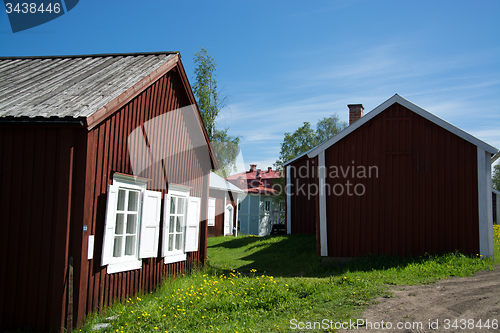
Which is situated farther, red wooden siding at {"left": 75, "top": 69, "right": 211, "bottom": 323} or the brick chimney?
the brick chimney

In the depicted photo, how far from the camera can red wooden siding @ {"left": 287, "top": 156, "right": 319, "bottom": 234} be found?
19297mm

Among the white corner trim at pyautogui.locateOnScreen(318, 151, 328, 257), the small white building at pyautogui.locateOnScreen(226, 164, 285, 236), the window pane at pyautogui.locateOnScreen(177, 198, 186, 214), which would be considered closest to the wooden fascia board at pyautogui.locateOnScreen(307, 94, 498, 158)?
the white corner trim at pyautogui.locateOnScreen(318, 151, 328, 257)

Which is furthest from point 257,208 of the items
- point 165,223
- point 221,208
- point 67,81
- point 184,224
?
point 67,81

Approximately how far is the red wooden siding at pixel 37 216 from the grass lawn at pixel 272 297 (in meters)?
0.89

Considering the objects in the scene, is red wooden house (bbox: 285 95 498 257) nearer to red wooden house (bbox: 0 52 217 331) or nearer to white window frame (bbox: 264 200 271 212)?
red wooden house (bbox: 0 52 217 331)

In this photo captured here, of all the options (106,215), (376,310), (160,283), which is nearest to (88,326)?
(106,215)

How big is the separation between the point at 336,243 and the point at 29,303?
8.09m

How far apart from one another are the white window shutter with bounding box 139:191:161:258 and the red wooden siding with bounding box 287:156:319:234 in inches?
477

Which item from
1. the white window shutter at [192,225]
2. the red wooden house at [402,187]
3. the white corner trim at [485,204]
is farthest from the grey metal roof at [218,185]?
the white corner trim at [485,204]

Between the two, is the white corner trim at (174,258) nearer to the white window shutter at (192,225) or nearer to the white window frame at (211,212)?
the white window shutter at (192,225)

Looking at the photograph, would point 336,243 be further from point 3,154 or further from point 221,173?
point 221,173

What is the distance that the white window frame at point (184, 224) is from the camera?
852 cm

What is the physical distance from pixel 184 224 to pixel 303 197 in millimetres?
11031

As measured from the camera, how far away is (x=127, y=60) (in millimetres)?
8992
